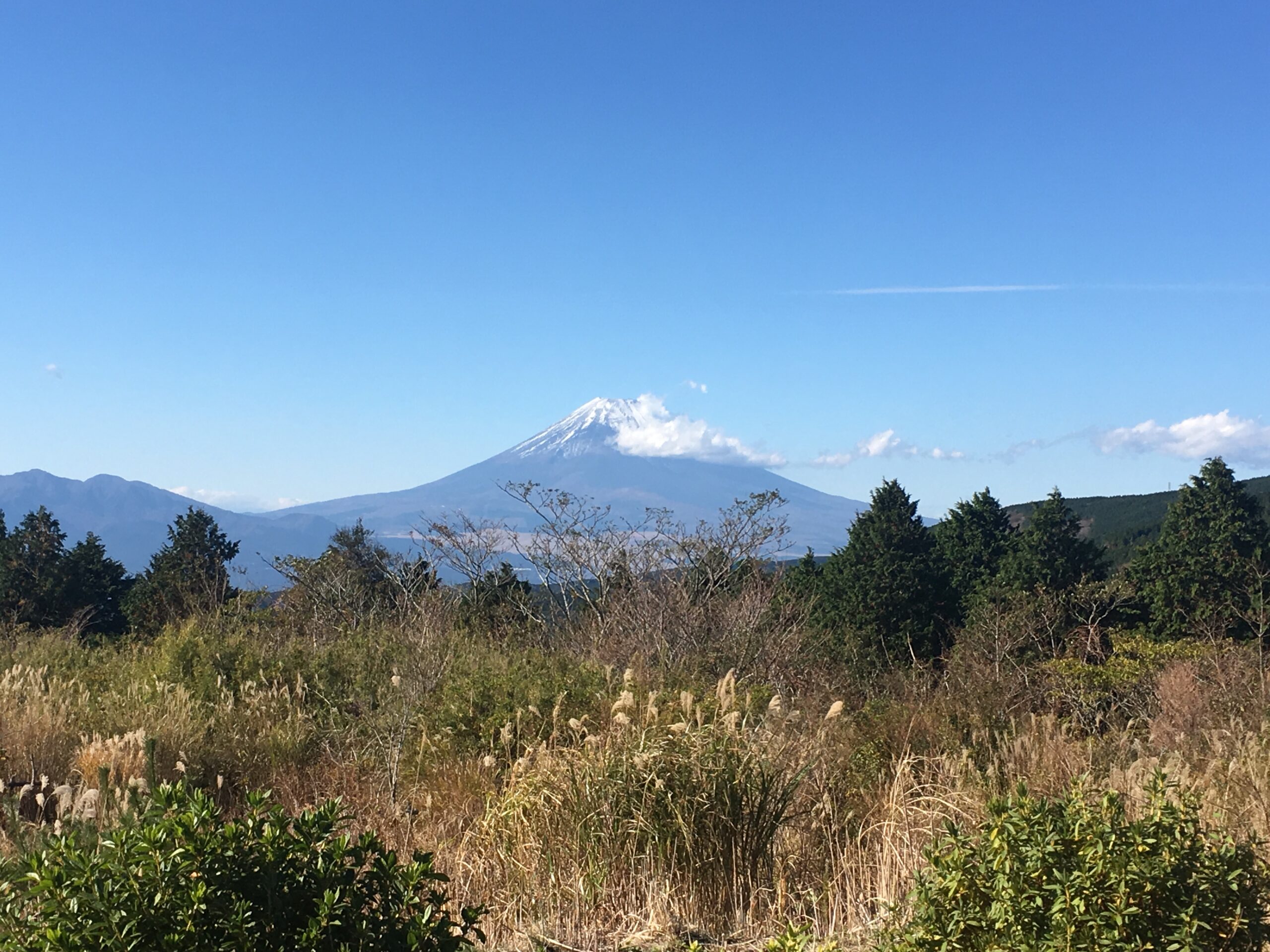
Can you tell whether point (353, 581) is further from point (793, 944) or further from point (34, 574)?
point (793, 944)

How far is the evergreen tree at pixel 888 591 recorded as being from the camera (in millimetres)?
18141

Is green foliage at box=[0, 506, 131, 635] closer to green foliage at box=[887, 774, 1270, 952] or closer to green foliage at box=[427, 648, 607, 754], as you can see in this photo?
green foliage at box=[427, 648, 607, 754]

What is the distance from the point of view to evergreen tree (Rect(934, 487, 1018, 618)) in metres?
20.5

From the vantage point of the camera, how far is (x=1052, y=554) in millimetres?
18875

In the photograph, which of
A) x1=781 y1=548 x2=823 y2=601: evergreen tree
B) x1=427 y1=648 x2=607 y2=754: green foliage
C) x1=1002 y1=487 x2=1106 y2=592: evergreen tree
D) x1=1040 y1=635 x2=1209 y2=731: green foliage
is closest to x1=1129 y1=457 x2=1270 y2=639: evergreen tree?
x1=1002 y1=487 x2=1106 y2=592: evergreen tree

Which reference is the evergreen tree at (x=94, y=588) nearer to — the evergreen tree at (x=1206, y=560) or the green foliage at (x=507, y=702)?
the green foliage at (x=507, y=702)

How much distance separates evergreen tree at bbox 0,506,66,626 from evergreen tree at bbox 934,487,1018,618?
17.8m

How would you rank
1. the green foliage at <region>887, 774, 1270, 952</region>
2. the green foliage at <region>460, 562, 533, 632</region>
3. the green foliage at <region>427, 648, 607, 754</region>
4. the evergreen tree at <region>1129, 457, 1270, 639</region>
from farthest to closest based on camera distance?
1. the evergreen tree at <region>1129, 457, 1270, 639</region>
2. the green foliage at <region>460, 562, 533, 632</region>
3. the green foliage at <region>427, 648, 607, 754</region>
4. the green foliage at <region>887, 774, 1270, 952</region>

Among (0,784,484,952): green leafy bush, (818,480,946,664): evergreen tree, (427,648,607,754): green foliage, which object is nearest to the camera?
(0,784,484,952): green leafy bush

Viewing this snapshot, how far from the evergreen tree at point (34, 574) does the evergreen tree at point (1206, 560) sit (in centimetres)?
2065

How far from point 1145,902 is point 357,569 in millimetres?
18137

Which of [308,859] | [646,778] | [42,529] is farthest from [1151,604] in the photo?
[42,529]

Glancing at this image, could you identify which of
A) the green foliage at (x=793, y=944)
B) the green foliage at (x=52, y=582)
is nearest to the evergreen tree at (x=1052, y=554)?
the green foliage at (x=793, y=944)

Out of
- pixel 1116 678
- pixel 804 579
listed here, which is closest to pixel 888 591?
pixel 804 579
